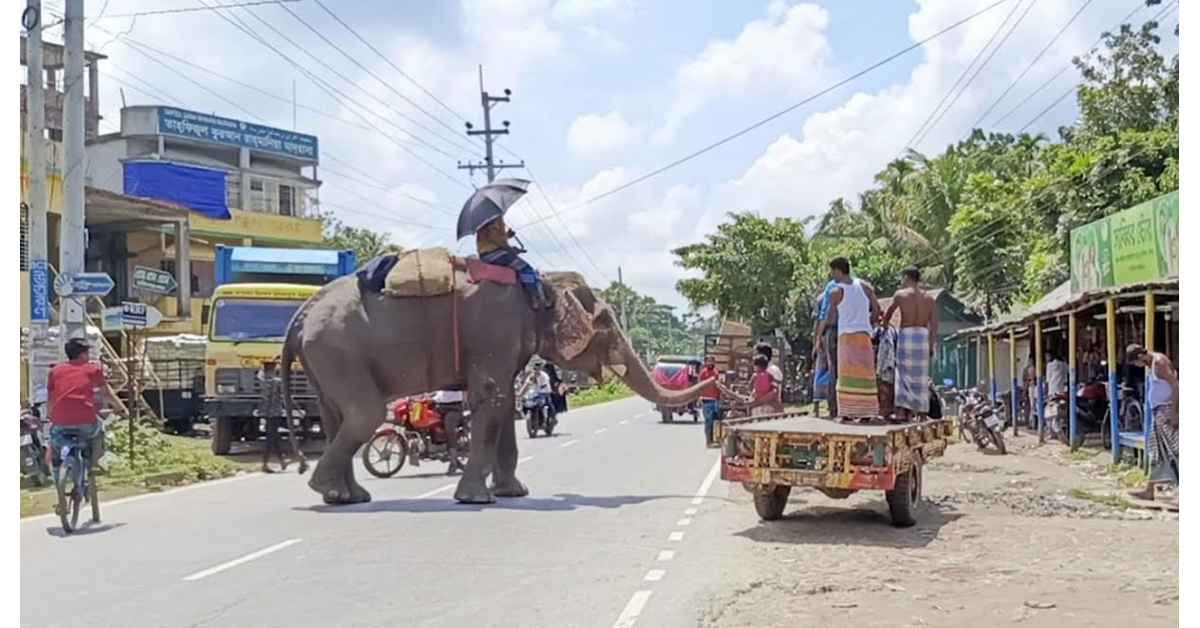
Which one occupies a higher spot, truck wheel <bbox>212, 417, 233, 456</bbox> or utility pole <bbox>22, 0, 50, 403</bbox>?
utility pole <bbox>22, 0, 50, 403</bbox>

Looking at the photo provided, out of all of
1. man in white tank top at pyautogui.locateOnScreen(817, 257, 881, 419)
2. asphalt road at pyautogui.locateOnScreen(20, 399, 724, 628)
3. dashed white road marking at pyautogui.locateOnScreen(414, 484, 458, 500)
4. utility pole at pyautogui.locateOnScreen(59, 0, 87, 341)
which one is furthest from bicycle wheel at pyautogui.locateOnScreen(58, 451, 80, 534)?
man in white tank top at pyautogui.locateOnScreen(817, 257, 881, 419)

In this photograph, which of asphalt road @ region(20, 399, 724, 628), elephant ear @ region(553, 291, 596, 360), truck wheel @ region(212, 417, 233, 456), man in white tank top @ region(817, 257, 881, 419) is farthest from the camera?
truck wheel @ region(212, 417, 233, 456)

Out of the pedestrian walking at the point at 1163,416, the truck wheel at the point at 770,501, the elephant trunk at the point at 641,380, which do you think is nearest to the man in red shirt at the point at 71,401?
the elephant trunk at the point at 641,380

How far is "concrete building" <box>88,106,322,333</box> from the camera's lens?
4362cm

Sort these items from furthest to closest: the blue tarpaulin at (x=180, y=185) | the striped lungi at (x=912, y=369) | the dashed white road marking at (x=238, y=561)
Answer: the blue tarpaulin at (x=180, y=185) → the striped lungi at (x=912, y=369) → the dashed white road marking at (x=238, y=561)

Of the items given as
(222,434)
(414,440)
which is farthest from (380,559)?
(222,434)

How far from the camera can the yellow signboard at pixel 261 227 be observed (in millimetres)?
44812

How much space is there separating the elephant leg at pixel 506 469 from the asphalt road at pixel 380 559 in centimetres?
37

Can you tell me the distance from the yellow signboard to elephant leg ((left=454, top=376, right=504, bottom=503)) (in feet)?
107

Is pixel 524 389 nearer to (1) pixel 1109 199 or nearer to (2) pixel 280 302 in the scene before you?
(2) pixel 280 302

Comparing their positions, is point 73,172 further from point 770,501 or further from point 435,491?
point 770,501

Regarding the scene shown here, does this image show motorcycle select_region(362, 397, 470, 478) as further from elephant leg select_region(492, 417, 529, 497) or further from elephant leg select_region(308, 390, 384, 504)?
elephant leg select_region(308, 390, 384, 504)

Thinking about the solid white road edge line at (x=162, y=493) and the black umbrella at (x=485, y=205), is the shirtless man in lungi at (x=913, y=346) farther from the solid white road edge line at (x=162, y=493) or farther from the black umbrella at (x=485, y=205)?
the solid white road edge line at (x=162, y=493)

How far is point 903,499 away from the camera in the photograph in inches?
442
